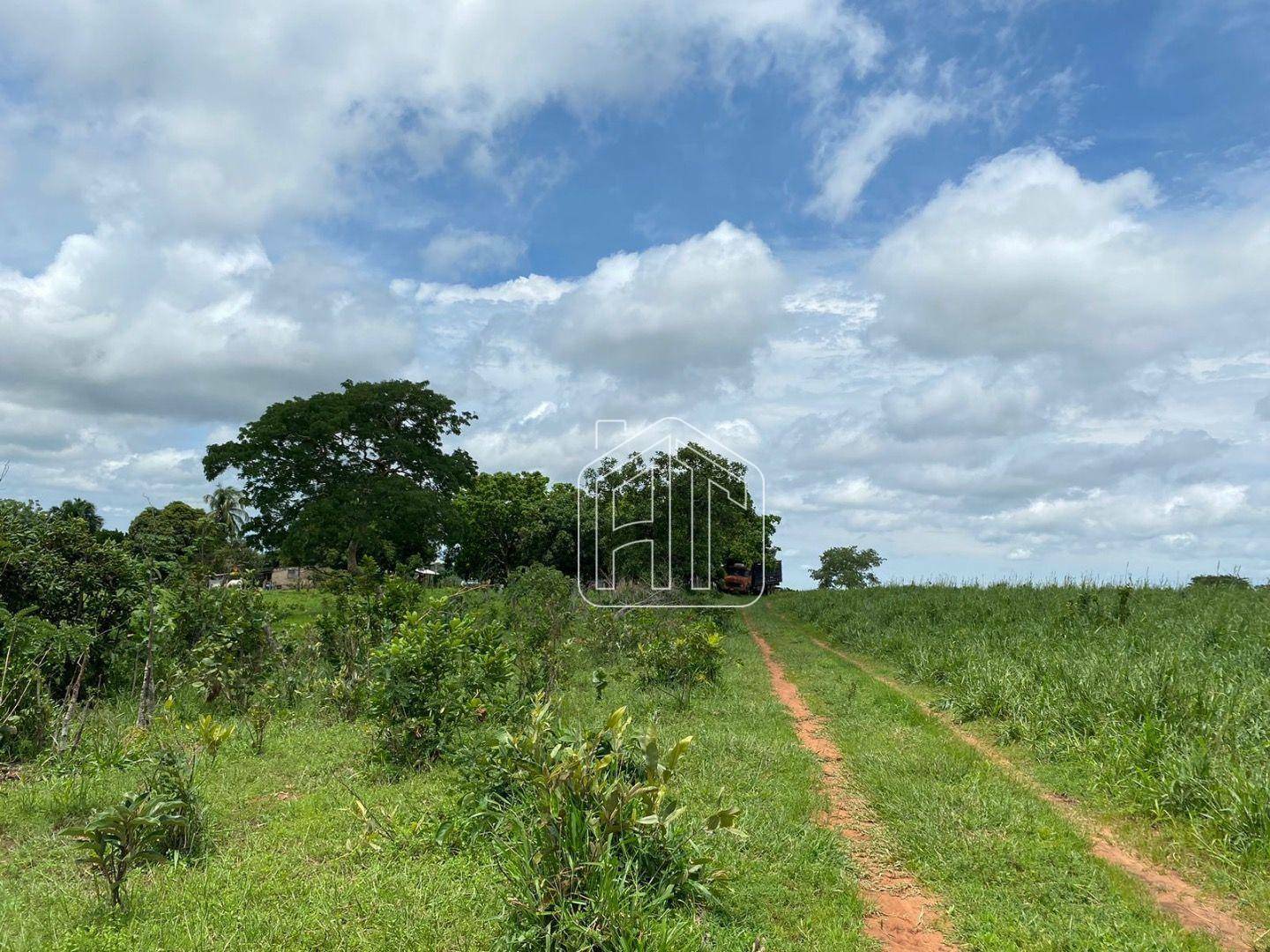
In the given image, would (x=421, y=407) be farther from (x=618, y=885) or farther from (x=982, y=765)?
(x=618, y=885)

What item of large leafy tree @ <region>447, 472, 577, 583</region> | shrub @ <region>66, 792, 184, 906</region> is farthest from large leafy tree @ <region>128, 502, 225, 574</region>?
large leafy tree @ <region>447, 472, 577, 583</region>

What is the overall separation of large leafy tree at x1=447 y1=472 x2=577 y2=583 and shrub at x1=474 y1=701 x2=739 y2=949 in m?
39.0

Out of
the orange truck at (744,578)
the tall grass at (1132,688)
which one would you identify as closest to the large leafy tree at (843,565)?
the orange truck at (744,578)

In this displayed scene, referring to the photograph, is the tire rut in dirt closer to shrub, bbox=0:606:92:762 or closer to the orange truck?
shrub, bbox=0:606:92:762

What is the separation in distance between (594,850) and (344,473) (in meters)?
26.5

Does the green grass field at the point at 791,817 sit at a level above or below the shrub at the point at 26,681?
below

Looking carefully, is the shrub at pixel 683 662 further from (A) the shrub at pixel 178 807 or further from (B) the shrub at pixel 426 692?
(A) the shrub at pixel 178 807

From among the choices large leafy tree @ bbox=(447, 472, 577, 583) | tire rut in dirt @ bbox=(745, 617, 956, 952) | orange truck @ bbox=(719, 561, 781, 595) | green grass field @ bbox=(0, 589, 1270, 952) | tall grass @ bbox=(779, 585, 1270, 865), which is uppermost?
large leafy tree @ bbox=(447, 472, 577, 583)

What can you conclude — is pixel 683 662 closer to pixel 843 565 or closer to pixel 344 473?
pixel 344 473

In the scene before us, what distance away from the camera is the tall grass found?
21.0 feet

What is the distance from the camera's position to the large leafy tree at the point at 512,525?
147ft

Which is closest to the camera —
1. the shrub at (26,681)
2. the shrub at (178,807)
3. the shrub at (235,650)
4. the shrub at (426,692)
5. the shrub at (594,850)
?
the shrub at (594,850)

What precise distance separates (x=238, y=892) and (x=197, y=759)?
12.4ft

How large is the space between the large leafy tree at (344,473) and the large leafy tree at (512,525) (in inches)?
579
